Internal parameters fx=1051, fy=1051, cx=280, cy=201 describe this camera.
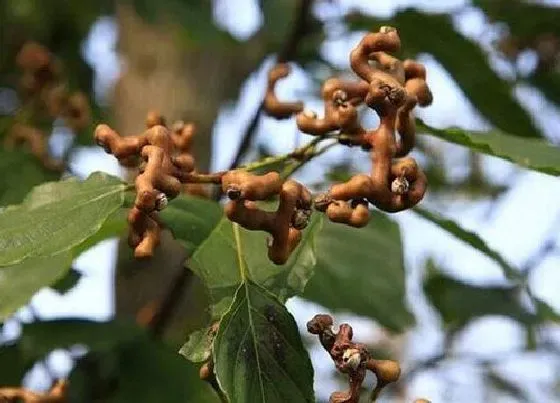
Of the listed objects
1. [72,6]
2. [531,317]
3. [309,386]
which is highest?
[309,386]

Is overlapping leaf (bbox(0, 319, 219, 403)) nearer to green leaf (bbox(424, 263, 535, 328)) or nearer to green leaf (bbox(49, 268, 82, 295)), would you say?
green leaf (bbox(49, 268, 82, 295))

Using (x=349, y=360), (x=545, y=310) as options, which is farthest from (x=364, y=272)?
(x=349, y=360)

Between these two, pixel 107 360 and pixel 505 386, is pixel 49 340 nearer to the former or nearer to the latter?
pixel 107 360

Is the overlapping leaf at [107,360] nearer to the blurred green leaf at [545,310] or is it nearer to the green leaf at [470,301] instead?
the blurred green leaf at [545,310]

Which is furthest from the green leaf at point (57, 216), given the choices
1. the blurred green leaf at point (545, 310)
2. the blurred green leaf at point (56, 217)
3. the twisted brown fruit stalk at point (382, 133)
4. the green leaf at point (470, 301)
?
the green leaf at point (470, 301)

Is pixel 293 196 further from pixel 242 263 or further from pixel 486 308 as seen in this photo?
pixel 486 308

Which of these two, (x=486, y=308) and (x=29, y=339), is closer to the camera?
(x=29, y=339)

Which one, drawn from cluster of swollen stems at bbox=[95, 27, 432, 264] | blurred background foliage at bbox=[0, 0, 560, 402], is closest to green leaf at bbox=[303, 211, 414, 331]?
blurred background foliage at bbox=[0, 0, 560, 402]

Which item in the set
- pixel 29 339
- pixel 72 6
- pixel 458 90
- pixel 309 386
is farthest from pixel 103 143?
pixel 72 6
